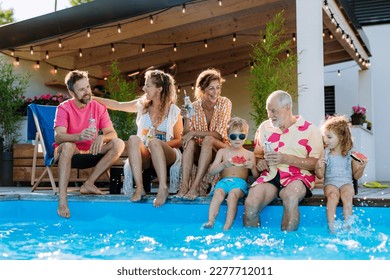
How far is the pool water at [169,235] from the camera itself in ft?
10.5

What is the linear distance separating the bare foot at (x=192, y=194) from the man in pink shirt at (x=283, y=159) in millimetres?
483

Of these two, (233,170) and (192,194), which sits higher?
(233,170)

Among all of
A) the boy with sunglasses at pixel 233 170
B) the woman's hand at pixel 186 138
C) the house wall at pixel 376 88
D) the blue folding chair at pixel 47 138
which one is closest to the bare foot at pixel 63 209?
the blue folding chair at pixel 47 138

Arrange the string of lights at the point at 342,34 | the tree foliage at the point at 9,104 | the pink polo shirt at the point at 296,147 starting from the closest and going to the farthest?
1. the pink polo shirt at the point at 296,147
2. the string of lights at the point at 342,34
3. the tree foliage at the point at 9,104

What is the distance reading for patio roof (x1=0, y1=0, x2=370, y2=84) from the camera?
7340 mm

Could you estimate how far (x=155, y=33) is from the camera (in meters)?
8.84

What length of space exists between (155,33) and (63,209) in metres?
4.93

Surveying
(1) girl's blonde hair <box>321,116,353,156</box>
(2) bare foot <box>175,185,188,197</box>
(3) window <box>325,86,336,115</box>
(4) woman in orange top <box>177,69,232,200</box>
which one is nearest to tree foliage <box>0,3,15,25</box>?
(3) window <box>325,86,336,115</box>

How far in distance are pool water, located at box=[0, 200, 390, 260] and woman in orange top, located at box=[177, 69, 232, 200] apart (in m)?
0.29

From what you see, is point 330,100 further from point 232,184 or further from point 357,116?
point 232,184

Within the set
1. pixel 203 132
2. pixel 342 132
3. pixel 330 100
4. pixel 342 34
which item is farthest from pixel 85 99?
pixel 330 100

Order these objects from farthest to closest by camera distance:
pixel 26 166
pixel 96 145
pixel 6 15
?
pixel 6 15, pixel 26 166, pixel 96 145

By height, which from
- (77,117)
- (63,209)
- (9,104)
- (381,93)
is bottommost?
(63,209)

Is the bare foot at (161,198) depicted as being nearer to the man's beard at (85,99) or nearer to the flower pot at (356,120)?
the man's beard at (85,99)
